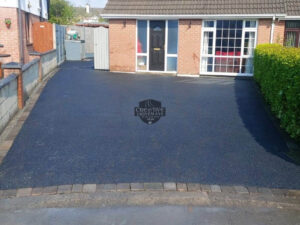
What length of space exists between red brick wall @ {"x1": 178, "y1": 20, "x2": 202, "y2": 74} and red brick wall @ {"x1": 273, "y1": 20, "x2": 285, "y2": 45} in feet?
10.7

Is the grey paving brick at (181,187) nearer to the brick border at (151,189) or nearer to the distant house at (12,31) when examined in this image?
the brick border at (151,189)

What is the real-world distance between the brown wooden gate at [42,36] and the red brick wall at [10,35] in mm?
3556

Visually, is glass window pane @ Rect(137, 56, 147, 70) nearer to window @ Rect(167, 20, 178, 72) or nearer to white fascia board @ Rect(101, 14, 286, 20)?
window @ Rect(167, 20, 178, 72)

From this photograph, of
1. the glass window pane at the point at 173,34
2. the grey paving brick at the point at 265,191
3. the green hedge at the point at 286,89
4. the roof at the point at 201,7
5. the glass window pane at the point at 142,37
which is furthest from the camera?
the glass window pane at the point at 142,37

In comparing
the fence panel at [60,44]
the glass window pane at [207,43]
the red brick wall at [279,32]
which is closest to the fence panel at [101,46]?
the fence panel at [60,44]

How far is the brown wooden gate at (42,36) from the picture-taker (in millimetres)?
20375

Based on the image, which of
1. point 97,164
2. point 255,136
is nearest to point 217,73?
point 255,136

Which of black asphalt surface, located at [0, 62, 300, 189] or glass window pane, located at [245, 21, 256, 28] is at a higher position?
glass window pane, located at [245, 21, 256, 28]

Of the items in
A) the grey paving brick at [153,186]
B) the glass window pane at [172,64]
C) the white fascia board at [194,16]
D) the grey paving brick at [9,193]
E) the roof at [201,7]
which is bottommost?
the grey paving brick at [9,193]

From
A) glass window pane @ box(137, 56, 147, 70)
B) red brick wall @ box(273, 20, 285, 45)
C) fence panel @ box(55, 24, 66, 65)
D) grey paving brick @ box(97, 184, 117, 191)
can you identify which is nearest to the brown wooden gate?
fence panel @ box(55, 24, 66, 65)

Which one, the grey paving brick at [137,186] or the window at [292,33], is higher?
the window at [292,33]

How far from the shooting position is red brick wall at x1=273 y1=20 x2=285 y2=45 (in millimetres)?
15805

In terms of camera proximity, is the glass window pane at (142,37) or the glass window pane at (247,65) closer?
the glass window pane at (247,65)

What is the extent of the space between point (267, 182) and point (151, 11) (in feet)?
42.0
